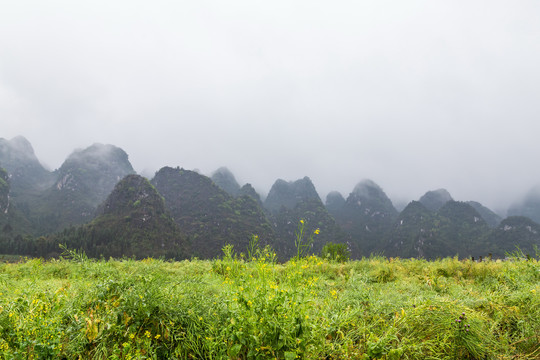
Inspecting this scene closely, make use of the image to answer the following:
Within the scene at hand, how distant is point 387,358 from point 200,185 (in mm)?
184187

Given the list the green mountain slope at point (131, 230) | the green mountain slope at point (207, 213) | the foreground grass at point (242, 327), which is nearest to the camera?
the foreground grass at point (242, 327)

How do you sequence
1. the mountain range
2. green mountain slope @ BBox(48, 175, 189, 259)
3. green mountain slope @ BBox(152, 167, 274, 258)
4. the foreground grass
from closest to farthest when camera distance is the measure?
the foreground grass < green mountain slope @ BBox(48, 175, 189, 259) < the mountain range < green mountain slope @ BBox(152, 167, 274, 258)

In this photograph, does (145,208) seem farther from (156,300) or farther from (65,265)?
(156,300)

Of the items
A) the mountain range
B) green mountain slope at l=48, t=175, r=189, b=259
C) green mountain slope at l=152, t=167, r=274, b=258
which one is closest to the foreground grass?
the mountain range

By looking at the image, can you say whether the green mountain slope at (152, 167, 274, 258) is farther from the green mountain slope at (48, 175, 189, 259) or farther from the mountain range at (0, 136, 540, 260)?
the green mountain slope at (48, 175, 189, 259)

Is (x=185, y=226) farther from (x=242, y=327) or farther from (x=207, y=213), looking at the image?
(x=242, y=327)

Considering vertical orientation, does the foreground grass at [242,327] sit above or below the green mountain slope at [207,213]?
above

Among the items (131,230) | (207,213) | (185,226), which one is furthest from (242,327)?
(207,213)

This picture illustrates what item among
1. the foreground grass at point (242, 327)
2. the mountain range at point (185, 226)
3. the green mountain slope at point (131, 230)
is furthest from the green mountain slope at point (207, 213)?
the foreground grass at point (242, 327)

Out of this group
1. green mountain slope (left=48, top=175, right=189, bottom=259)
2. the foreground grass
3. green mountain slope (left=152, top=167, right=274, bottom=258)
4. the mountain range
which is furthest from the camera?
green mountain slope (left=152, top=167, right=274, bottom=258)

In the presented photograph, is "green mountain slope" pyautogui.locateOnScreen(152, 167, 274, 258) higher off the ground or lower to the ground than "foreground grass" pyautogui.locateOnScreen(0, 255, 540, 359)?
lower

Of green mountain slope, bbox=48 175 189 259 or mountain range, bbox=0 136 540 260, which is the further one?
mountain range, bbox=0 136 540 260

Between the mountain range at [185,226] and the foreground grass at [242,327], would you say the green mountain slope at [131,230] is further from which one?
the foreground grass at [242,327]

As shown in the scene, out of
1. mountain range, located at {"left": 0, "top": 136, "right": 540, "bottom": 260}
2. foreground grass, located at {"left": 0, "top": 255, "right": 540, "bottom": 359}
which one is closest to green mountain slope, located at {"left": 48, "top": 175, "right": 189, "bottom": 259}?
mountain range, located at {"left": 0, "top": 136, "right": 540, "bottom": 260}
